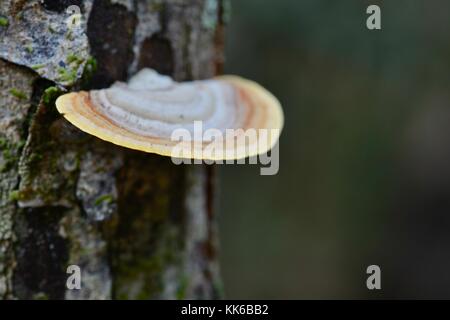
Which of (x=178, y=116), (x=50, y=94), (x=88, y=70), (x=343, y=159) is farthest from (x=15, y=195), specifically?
(x=343, y=159)

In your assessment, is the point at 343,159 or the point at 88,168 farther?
the point at 343,159

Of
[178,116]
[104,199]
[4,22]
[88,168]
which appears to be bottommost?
[104,199]

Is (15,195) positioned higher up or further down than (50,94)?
further down

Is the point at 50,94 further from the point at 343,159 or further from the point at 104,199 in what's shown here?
the point at 343,159

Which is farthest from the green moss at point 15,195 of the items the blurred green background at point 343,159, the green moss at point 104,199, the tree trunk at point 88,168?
the blurred green background at point 343,159

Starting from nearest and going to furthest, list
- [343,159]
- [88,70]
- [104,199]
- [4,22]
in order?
[4,22] < [88,70] < [104,199] < [343,159]
